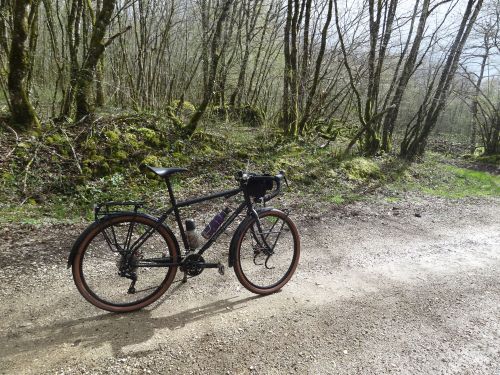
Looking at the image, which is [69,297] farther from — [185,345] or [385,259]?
[385,259]

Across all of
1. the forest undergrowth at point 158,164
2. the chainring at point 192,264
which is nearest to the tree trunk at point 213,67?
the forest undergrowth at point 158,164

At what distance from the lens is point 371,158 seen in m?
9.89

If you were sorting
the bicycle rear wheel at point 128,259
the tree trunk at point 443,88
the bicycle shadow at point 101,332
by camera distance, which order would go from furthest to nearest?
1. the tree trunk at point 443,88
2. the bicycle rear wheel at point 128,259
3. the bicycle shadow at point 101,332

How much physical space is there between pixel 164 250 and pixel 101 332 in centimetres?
77

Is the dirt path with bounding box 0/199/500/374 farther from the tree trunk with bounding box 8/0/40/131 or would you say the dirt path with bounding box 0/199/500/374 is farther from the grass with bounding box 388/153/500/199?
the grass with bounding box 388/153/500/199

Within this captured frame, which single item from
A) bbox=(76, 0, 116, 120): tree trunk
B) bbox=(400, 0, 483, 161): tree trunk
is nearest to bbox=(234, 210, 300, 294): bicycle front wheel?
bbox=(76, 0, 116, 120): tree trunk

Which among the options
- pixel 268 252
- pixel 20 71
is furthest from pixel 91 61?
pixel 268 252

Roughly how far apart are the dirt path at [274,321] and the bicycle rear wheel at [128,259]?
0.43ft

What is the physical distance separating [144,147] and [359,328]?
508 centimetres

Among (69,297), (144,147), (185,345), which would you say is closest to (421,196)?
(144,147)

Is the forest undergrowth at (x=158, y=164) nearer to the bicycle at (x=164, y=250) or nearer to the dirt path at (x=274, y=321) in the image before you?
the dirt path at (x=274, y=321)

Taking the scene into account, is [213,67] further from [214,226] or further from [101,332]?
[101,332]

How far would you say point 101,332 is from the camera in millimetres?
2498

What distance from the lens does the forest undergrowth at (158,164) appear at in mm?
4809
